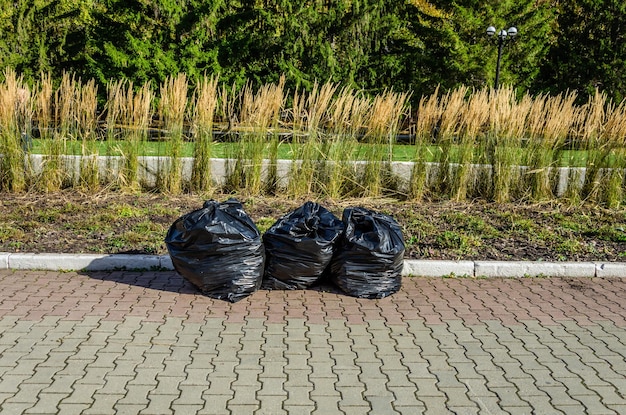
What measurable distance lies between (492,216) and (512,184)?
1.13 metres

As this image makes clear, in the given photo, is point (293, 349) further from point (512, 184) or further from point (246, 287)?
point (512, 184)

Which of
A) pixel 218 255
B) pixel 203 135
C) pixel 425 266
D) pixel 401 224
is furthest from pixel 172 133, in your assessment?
pixel 425 266

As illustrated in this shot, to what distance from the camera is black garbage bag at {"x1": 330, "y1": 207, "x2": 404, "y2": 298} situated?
692 cm

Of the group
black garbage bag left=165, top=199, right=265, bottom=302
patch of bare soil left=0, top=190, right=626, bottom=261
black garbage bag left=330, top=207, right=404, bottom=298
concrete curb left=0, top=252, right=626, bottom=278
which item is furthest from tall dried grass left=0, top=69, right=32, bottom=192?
black garbage bag left=330, top=207, right=404, bottom=298

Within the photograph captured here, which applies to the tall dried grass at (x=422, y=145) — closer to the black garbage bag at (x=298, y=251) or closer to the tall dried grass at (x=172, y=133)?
the tall dried grass at (x=172, y=133)

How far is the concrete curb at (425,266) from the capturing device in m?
7.58

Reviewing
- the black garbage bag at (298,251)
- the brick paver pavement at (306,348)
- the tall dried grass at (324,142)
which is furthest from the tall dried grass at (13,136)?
the black garbage bag at (298,251)

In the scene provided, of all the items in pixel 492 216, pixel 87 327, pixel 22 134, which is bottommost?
pixel 87 327

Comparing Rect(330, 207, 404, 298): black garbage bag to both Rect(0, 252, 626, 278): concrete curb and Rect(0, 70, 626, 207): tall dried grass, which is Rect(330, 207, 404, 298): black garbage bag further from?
Rect(0, 70, 626, 207): tall dried grass

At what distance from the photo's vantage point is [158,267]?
7.68 metres

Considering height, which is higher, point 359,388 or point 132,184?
point 132,184

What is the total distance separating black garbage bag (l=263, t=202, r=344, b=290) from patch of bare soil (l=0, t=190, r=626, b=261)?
4.97ft

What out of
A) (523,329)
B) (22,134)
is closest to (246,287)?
(523,329)

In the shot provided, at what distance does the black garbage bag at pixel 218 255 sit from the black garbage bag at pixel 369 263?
33.0 inches
